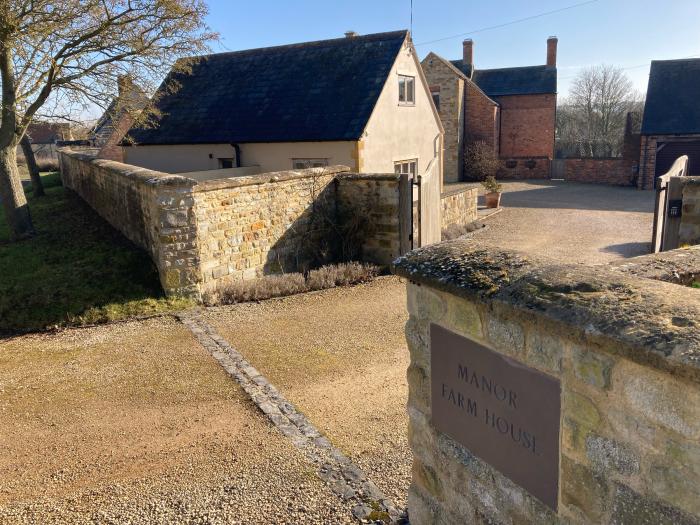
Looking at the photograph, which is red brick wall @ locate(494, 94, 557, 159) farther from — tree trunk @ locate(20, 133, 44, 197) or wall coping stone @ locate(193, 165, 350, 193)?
tree trunk @ locate(20, 133, 44, 197)

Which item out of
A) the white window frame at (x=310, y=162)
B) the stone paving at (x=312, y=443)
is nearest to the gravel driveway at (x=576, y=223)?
the white window frame at (x=310, y=162)

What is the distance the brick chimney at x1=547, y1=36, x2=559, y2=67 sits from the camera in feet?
111

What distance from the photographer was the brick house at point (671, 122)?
82.9 ft

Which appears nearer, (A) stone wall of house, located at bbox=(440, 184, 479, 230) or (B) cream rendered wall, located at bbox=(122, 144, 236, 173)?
(A) stone wall of house, located at bbox=(440, 184, 479, 230)

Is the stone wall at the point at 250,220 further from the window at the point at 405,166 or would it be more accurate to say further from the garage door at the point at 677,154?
the garage door at the point at 677,154

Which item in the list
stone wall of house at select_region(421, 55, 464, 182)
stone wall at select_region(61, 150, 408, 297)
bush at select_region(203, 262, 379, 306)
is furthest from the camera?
stone wall of house at select_region(421, 55, 464, 182)

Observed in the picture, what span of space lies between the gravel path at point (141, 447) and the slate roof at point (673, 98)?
25.6 m

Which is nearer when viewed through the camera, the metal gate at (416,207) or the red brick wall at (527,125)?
the metal gate at (416,207)

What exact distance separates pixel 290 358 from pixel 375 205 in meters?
5.67

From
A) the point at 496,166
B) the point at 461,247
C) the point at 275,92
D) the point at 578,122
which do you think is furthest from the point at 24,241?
the point at 578,122

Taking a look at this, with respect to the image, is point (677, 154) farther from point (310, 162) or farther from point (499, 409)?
point (499, 409)

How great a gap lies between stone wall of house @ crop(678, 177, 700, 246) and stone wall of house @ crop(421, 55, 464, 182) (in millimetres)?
22183

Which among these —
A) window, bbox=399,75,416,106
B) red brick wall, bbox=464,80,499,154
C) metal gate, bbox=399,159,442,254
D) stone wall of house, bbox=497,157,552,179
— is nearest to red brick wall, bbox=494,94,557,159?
stone wall of house, bbox=497,157,552,179

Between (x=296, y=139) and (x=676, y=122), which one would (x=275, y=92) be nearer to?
(x=296, y=139)
